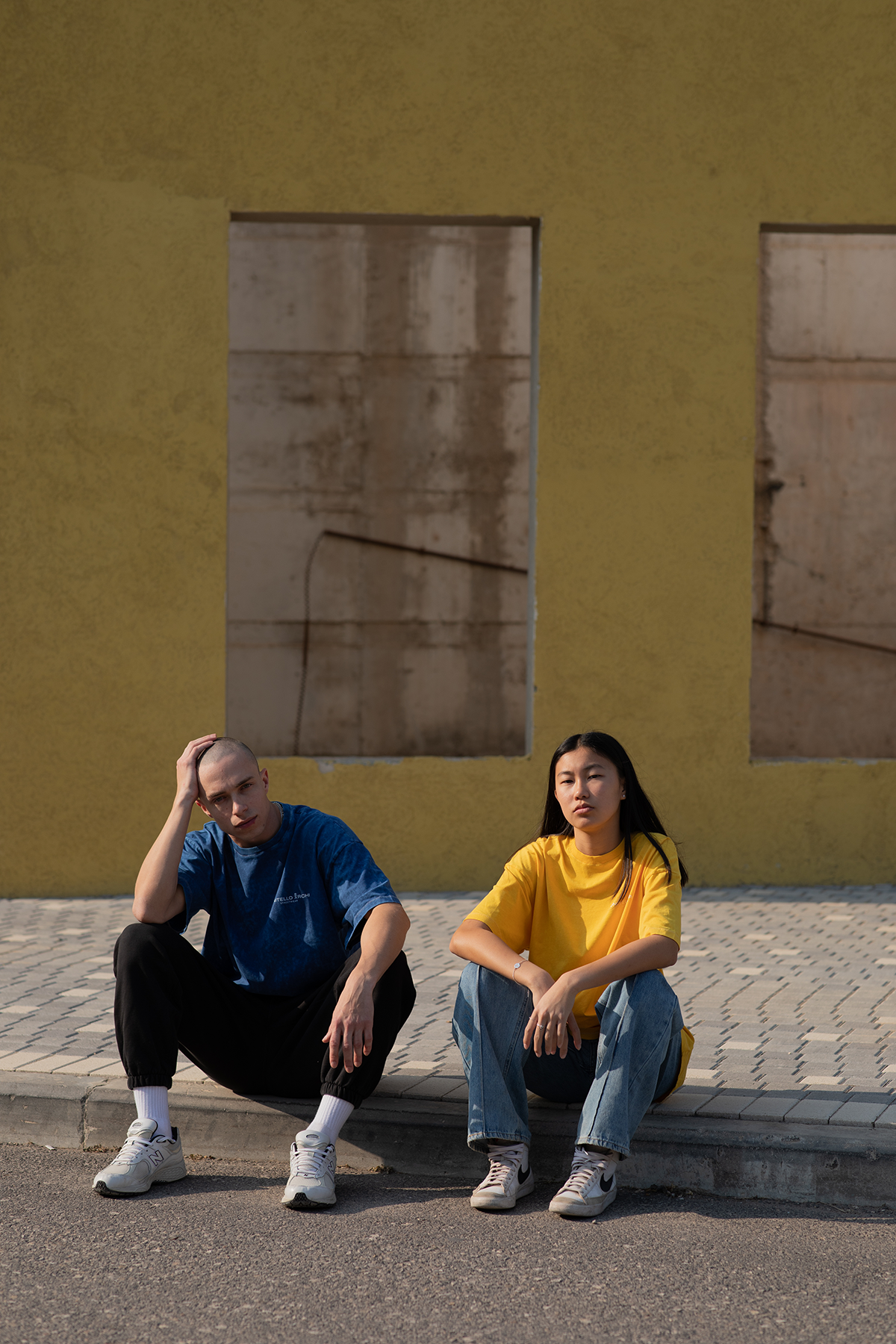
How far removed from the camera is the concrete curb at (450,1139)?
3.80 m

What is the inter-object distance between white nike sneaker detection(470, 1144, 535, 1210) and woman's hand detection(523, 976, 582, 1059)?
0.95 ft

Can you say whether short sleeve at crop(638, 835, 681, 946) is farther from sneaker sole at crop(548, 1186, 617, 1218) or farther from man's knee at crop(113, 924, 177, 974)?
man's knee at crop(113, 924, 177, 974)

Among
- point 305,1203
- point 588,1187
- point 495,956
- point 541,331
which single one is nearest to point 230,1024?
point 305,1203

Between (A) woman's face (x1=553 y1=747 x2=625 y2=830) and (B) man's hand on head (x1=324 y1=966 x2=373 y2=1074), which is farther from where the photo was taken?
(A) woman's face (x1=553 y1=747 x2=625 y2=830)

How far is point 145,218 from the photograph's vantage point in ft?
26.3

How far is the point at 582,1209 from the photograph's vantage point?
3.60 m

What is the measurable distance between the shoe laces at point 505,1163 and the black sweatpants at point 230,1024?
1.27 feet

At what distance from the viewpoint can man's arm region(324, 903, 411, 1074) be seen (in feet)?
12.3

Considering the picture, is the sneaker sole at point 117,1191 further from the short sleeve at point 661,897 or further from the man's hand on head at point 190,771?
the short sleeve at point 661,897

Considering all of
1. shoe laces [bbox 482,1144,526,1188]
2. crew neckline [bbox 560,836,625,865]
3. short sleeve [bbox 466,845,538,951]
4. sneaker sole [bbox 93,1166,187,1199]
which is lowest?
sneaker sole [bbox 93,1166,187,1199]

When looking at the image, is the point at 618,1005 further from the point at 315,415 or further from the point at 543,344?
the point at 315,415

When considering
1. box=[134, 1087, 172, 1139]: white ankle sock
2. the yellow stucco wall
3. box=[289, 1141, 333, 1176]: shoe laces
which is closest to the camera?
box=[289, 1141, 333, 1176]: shoe laces

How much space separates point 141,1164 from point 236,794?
999 mm

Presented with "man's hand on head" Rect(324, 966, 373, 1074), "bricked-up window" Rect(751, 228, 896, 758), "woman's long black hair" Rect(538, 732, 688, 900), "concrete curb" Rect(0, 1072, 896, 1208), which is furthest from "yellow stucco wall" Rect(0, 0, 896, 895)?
"bricked-up window" Rect(751, 228, 896, 758)
